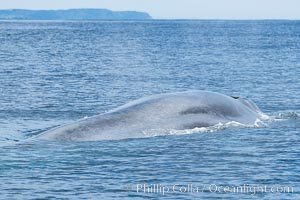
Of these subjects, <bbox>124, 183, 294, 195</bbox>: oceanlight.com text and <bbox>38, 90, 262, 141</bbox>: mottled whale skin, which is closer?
<bbox>124, 183, 294, 195</bbox>: oceanlight.com text

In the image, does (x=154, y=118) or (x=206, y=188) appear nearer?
(x=206, y=188)

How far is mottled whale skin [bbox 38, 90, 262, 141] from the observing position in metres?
22.4

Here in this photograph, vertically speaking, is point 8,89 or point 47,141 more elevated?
point 8,89

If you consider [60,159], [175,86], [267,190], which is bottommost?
[267,190]

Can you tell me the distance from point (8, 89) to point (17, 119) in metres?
12.6

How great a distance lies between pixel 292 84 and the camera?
44.9 metres

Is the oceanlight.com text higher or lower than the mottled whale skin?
lower

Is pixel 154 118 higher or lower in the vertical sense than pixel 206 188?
higher

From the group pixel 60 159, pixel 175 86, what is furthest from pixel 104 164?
pixel 175 86

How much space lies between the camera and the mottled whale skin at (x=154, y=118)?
22.4 meters

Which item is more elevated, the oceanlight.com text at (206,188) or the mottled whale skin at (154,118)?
the mottled whale skin at (154,118)

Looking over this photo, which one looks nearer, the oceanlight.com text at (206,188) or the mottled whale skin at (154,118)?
the oceanlight.com text at (206,188)

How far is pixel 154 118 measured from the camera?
2322 cm

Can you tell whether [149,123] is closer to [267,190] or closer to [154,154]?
[154,154]
